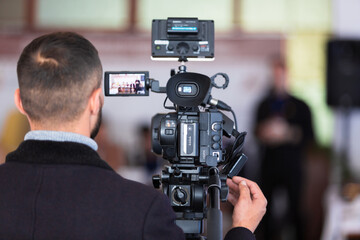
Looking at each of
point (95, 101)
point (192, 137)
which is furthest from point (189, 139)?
point (95, 101)

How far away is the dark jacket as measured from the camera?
3.51ft

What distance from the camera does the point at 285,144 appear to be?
4.25 m

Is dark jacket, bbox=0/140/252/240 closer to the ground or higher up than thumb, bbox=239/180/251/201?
higher up

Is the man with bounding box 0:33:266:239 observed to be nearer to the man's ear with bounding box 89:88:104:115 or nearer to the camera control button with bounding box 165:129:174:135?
the man's ear with bounding box 89:88:104:115

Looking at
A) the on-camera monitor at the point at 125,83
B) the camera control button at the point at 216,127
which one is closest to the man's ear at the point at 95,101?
the on-camera monitor at the point at 125,83

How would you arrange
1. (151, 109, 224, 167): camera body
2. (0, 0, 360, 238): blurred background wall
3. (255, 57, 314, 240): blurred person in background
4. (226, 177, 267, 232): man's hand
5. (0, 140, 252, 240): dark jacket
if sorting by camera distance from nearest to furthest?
(0, 140, 252, 240): dark jacket
(226, 177, 267, 232): man's hand
(151, 109, 224, 167): camera body
(255, 57, 314, 240): blurred person in background
(0, 0, 360, 238): blurred background wall

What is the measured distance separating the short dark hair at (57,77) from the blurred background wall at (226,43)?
3.68 m

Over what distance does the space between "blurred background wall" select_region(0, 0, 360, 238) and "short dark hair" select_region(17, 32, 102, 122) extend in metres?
3.68

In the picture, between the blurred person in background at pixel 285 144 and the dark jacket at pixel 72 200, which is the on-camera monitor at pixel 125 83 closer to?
the dark jacket at pixel 72 200

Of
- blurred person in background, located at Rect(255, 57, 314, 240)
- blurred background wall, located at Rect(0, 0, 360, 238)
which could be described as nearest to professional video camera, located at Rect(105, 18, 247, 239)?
blurred person in background, located at Rect(255, 57, 314, 240)

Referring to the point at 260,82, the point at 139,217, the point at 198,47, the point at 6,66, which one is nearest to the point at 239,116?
the point at 260,82

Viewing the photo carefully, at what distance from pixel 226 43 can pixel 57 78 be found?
4.05 meters

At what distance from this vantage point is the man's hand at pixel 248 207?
A: 1328 mm

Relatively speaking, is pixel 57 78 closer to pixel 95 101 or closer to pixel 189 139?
pixel 95 101
